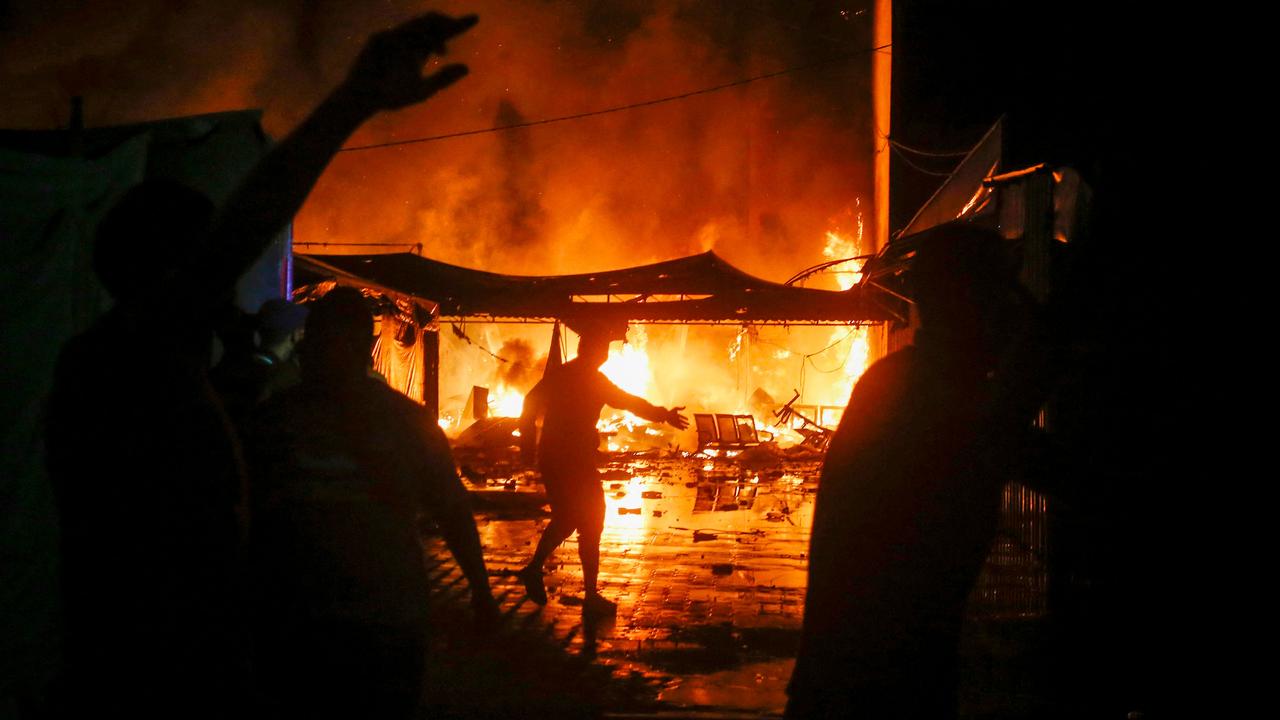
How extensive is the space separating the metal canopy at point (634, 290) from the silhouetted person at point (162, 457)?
1457 centimetres

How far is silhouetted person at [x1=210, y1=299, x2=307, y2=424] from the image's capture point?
11.2ft

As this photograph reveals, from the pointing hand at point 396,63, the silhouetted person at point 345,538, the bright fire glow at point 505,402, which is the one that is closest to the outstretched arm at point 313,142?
the pointing hand at point 396,63

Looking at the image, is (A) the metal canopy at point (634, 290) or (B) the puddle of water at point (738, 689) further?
(A) the metal canopy at point (634, 290)

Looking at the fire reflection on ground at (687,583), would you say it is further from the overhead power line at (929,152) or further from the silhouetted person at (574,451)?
the overhead power line at (929,152)

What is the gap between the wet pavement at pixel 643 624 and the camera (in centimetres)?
470

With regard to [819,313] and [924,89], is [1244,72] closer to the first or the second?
[819,313]

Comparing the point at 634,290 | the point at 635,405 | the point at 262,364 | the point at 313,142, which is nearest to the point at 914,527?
the point at 313,142

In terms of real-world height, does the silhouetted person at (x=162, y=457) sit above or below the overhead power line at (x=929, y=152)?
below

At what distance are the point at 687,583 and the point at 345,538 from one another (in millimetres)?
5785

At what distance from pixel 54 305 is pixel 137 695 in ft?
9.03

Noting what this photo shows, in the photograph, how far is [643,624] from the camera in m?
6.24

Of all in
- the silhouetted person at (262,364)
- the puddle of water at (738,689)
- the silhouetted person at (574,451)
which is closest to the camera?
the silhouetted person at (262,364)

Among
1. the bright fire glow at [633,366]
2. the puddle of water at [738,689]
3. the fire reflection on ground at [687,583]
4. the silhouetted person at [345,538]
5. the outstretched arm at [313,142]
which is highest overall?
the bright fire glow at [633,366]

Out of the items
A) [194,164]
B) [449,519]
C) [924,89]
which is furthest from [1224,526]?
[924,89]
